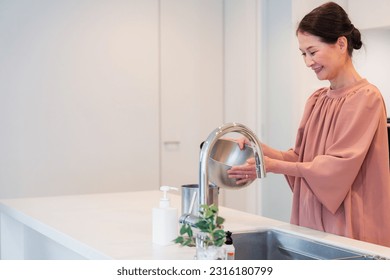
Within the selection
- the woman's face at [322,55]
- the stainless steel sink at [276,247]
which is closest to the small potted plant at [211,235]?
the stainless steel sink at [276,247]

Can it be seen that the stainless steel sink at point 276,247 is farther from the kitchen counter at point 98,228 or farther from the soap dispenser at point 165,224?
the soap dispenser at point 165,224

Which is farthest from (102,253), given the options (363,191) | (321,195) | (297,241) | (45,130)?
(45,130)

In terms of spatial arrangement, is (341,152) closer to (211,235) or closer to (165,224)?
(165,224)

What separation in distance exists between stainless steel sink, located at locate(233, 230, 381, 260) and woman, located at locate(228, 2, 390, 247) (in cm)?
16

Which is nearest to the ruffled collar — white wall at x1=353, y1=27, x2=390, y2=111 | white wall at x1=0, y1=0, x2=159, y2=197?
white wall at x1=353, y1=27, x2=390, y2=111

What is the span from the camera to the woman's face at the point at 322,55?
1.98 metres

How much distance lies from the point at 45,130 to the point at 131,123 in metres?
0.51

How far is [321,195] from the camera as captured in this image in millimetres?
1908

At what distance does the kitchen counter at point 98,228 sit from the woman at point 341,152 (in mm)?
154

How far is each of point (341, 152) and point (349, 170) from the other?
55mm

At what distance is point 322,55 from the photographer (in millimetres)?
1974

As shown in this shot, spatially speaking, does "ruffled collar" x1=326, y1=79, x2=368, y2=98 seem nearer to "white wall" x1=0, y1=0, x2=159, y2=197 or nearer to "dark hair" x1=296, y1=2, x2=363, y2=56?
"dark hair" x1=296, y1=2, x2=363, y2=56

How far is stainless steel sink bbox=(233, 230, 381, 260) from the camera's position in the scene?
1685mm

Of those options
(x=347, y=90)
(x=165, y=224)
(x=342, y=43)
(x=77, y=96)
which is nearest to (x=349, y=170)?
(x=347, y=90)
